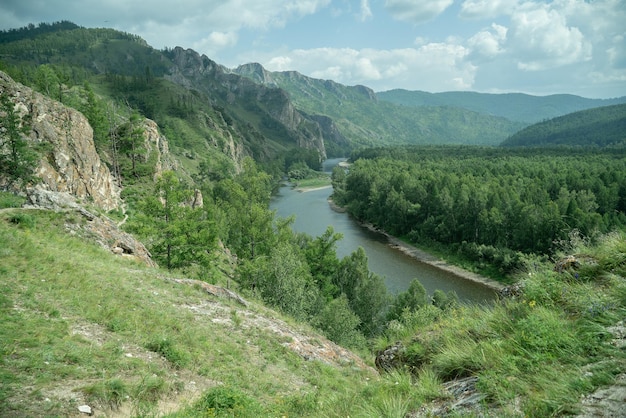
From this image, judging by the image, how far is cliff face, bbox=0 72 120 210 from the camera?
114 feet

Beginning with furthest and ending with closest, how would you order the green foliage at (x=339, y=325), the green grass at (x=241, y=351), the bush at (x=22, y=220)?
the green foliage at (x=339, y=325)
the bush at (x=22, y=220)
the green grass at (x=241, y=351)

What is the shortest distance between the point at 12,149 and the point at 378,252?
188ft

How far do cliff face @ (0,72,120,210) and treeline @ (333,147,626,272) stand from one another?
55708mm

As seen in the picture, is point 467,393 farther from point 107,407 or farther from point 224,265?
point 224,265

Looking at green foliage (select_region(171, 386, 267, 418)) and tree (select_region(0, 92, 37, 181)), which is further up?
tree (select_region(0, 92, 37, 181))

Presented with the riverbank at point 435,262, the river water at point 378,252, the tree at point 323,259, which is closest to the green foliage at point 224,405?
the river water at point 378,252

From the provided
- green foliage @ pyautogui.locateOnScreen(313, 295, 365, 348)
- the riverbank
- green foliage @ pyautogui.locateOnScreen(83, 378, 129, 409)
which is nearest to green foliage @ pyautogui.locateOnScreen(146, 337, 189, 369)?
green foliage @ pyautogui.locateOnScreen(83, 378, 129, 409)

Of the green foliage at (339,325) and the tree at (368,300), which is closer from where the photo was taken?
the green foliage at (339,325)

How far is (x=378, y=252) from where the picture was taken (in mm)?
69625

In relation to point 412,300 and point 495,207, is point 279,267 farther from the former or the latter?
point 495,207

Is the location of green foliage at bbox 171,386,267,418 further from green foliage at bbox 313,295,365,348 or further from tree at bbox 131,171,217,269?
tree at bbox 131,171,217,269

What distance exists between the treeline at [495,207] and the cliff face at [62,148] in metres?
55.7

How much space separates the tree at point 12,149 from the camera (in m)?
28.8

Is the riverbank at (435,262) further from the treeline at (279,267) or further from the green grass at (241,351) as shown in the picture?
the green grass at (241,351)
